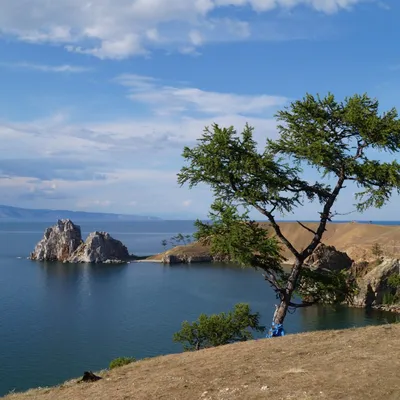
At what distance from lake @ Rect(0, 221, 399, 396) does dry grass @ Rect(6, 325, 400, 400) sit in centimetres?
1677

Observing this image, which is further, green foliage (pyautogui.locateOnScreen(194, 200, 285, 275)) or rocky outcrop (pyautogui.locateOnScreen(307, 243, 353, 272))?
rocky outcrop (pyautogui.locateOnScreen(307, 243, 353, 272))

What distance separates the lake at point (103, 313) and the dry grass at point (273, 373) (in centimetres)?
1677

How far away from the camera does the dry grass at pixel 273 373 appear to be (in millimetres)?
14180

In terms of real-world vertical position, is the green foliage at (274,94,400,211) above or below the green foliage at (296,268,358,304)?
above

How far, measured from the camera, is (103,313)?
9331cm

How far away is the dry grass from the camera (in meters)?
14.2

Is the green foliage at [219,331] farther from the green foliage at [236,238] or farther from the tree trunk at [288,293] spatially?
the green foliage at [236,238]

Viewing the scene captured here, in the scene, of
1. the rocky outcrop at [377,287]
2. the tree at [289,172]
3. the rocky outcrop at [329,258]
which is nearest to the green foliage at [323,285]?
the tree at [289,172]

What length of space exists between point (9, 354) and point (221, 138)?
174 ft

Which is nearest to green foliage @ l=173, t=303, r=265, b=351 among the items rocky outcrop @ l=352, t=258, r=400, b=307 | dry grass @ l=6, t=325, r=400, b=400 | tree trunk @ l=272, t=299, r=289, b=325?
tree trunk @ l=272, t=299, r=289, b=325

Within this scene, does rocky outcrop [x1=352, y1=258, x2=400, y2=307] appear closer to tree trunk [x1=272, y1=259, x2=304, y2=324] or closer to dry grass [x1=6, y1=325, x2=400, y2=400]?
tree trunk [x1=272, y1=259, x2=304, y2=324]

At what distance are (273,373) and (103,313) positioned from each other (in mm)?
82180

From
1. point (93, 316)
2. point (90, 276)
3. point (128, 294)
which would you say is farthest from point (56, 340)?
point (90, 276)

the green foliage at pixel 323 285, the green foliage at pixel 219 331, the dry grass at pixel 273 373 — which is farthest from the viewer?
the green foliage at pixel 219 331
